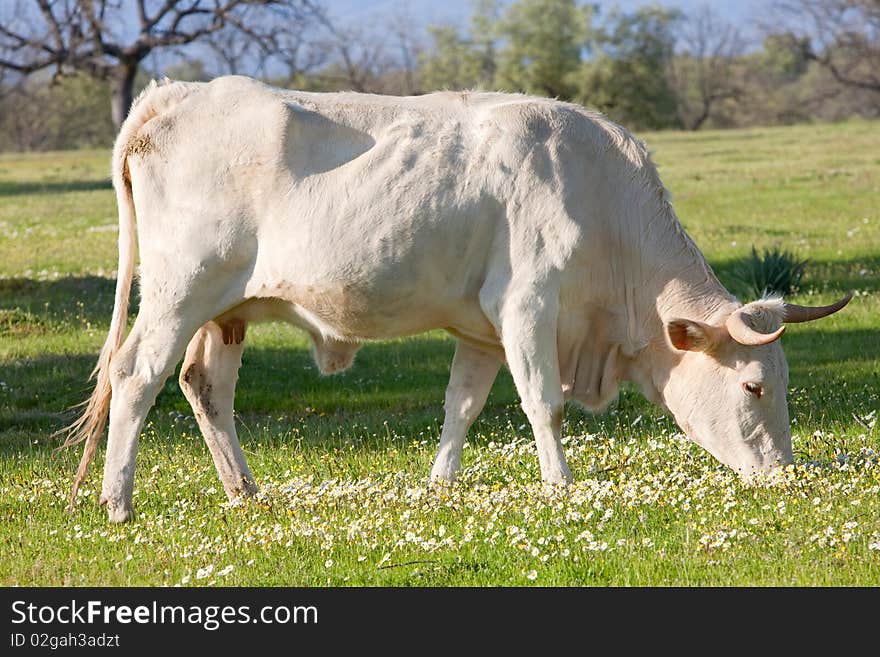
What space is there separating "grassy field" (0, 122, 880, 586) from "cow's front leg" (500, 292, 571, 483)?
25cm

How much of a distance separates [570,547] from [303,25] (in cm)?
3623

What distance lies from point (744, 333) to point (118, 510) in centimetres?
387

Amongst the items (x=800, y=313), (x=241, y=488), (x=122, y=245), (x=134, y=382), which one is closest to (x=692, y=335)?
(x=800, y=313)

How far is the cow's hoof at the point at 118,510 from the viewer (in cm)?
788

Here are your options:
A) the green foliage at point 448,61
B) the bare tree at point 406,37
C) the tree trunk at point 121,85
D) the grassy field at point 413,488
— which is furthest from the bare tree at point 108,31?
the bare tree at point 406,37

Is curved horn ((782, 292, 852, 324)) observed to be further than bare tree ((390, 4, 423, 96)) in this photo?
No

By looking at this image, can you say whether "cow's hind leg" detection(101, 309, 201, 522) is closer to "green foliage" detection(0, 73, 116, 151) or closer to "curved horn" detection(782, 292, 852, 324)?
"curved horn" detection(782, 292, 852, 324)

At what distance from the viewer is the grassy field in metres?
6.57

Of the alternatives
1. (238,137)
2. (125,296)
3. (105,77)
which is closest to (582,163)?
(238,137)

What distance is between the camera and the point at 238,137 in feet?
26.2

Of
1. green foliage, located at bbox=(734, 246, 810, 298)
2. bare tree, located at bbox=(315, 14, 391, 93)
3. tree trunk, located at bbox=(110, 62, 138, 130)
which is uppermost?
green foliage, located at bbox=(734, 246, 810, 298)

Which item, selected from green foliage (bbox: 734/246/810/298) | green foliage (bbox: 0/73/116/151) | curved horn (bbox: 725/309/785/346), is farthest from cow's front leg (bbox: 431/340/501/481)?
green foliage (bbox: 0/73/116/151)

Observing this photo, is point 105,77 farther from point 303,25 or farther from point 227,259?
point 227,259

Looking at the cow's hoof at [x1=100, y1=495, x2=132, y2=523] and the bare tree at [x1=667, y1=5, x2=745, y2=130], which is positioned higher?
the cow's hoof at [x1=100, y1=495, x2=132, y2=523]
